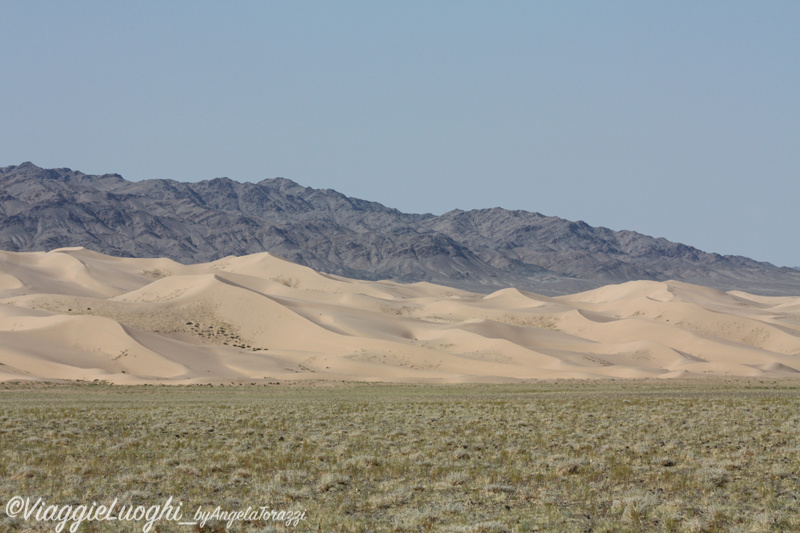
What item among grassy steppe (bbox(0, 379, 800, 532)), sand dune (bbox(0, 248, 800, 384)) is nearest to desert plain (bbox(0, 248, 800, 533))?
grassy steppe (bbox(0, 379, 800, 532))

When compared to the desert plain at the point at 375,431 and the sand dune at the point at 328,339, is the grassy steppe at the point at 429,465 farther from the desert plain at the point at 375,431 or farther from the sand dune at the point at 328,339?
the sand dune at the point at 328,339

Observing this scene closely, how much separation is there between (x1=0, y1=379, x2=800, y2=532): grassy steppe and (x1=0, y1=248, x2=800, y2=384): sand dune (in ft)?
124

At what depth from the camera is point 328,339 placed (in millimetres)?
90812

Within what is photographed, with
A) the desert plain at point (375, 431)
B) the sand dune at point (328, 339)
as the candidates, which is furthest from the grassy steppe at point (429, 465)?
the sand dune at point (328, 339)

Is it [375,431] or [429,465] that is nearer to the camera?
[429,465]

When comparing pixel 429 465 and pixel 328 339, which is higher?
pixel 429 465

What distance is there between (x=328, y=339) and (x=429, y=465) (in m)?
71.8

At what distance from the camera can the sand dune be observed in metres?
71.9

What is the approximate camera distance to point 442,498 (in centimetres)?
1551

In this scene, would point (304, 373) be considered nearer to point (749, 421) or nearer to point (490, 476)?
point (749, 421)

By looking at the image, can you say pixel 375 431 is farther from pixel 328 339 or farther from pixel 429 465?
pixel 328 339

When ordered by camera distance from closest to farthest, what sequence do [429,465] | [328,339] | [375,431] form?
[429,465] → [375,431] → [328,339]

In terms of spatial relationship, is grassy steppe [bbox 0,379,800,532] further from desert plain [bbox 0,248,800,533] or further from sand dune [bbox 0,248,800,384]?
sand dune [bbox 0,248,800,384]

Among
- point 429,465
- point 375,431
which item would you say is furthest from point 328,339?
point 429,465
